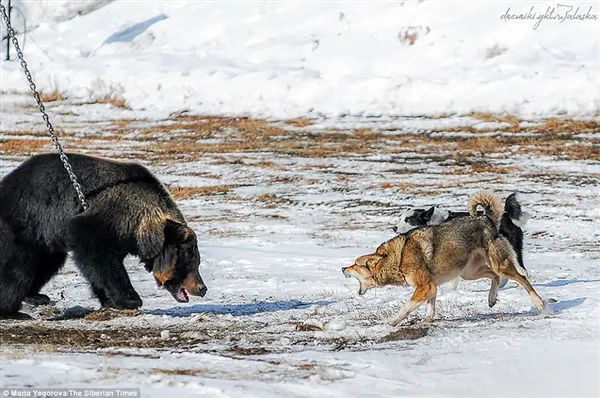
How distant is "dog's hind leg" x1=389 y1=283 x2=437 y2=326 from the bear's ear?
1968 mm

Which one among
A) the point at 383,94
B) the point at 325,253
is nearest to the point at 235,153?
the point at 383,94

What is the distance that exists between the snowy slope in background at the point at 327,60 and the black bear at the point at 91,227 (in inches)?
836

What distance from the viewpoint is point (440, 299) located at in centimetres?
1008

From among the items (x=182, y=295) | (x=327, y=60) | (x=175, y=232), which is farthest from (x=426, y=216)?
(x=327, y=60)

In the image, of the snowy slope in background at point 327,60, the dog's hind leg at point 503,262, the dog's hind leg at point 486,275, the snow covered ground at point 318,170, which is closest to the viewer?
the snow covered ground at point 318,170

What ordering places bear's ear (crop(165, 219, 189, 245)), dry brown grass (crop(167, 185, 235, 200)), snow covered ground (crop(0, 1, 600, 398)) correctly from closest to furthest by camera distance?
1. snow covered ground (crop(0, 1, 600, 398))
2. bear's ear (crop(165, 219, 189, 245))
3. dry brown grass (crop(167, 185, 235, 200))

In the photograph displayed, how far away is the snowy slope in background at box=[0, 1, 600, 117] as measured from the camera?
3042cm

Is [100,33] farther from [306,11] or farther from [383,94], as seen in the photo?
[383,94]

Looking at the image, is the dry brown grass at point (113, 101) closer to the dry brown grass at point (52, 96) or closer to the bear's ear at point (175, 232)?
the dry brown grass at point (52, 96)

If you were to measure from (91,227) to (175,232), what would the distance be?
74cm

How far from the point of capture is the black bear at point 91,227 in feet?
27.9

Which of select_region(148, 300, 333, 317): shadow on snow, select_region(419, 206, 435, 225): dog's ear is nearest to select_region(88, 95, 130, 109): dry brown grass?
select_region(419, 206, 435, 225): dog's ear

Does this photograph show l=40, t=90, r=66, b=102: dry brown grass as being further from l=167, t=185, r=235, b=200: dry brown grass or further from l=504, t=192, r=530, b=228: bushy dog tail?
l=504, t=192, r=530, b=228: bushy dog tail

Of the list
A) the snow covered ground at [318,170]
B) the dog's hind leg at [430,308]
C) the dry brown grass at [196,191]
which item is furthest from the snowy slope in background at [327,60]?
the dog's hind leg at [430,308]
